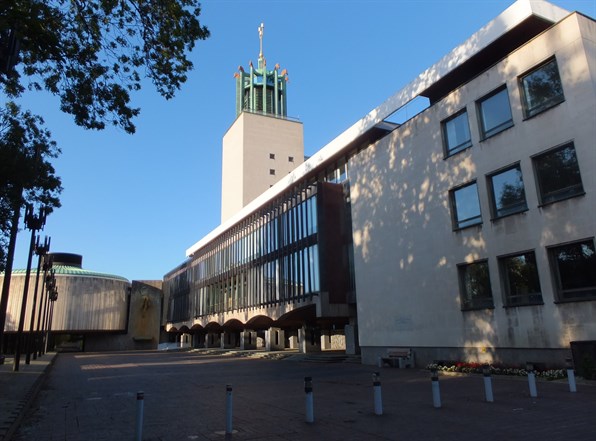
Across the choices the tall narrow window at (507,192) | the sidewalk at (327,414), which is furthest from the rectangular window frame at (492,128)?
the sidewalk at (327,414)

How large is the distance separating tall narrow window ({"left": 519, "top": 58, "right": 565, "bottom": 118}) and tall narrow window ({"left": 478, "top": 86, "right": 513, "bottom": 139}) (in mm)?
937

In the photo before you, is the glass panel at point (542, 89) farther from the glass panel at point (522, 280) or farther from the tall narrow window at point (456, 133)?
the glass panel at point (522, 280)

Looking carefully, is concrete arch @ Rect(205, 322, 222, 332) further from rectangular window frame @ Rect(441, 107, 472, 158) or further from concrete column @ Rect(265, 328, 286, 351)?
rectangular window frame @ Rect(441, 107, 472, 158)

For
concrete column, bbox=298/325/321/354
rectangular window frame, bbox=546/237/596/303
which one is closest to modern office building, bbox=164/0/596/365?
rectangular window frame, bbox=546/237/596/303

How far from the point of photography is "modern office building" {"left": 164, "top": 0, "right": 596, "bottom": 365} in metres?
17.4

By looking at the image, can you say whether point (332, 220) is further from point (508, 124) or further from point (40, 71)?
point (40, 71)

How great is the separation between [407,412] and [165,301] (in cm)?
8239

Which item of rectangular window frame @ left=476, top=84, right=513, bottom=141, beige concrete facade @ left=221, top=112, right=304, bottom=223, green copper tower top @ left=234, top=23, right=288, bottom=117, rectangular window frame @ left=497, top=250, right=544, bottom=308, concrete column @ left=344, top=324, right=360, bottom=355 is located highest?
green copper tower top @ left=234, top=23, right=288, bottom=117

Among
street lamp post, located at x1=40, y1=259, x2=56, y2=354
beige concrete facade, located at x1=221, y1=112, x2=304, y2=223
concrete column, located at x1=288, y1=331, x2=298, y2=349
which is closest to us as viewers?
street lamp post, located at x1=40, y1=259, x2=56, y2=354

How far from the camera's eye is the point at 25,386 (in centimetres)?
1645

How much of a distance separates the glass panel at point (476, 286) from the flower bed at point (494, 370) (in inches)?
105

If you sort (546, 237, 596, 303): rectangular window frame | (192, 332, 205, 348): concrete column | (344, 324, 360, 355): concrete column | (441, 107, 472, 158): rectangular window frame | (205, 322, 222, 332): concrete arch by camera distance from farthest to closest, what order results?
(192, 332, 205, 348): concrete column → (205, 322, 222, 332): concrete arch → (344, 324, 360, 355): concrete column → (441, 107, 472, 158): rectangular window frame → (546, 237, 596, 303): rectangular window frame

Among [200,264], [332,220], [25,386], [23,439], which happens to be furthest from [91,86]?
[200,264]

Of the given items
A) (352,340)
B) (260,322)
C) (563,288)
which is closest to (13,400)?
(563,288)
